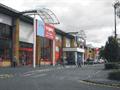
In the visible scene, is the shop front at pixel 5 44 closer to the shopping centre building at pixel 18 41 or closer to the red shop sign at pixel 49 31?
the shopping centre building at pixel 18 41

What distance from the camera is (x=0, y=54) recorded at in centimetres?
5559

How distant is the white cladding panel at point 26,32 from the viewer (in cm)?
6278

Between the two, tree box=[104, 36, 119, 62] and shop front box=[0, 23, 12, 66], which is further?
shop front box=[0, 23, 12, 66]

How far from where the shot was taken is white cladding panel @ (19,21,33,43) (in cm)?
6278

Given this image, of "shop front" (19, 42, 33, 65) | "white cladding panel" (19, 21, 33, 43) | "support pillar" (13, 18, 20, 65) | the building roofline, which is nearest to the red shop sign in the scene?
"white cladding panel" (19, 21, 33, 43)

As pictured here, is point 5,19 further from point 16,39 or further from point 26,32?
point 26,32

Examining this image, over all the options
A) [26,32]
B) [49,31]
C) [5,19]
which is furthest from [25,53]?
[5,19]

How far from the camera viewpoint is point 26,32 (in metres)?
64.9

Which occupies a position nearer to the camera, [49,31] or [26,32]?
[26,32]

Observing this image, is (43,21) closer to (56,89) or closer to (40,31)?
(40,31)

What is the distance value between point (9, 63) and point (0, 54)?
2646 millimetres

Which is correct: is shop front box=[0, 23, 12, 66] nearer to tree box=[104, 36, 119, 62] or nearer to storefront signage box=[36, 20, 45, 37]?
Answer: storefront signage box=[36, 20, 45, 37]

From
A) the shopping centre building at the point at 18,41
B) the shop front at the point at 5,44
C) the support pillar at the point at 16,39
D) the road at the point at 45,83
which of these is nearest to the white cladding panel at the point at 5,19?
the shopping centre building at the point at 18,41

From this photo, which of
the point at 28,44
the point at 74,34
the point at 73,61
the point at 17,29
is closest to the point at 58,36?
the point at 73,61
